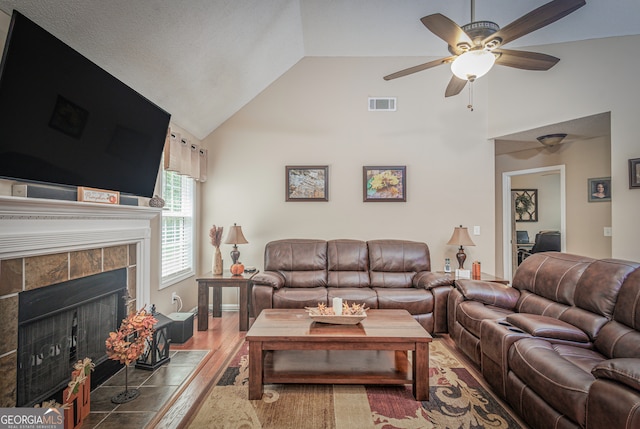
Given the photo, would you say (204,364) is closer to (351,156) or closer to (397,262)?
(397,262)

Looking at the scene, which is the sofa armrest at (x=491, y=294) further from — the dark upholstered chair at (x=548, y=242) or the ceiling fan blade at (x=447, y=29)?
the dark upholstered chair at (x=548, y=242)

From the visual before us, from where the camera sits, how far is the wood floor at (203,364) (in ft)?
6.75

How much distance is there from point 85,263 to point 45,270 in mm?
345

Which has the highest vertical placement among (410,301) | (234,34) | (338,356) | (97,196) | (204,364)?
(234,34)

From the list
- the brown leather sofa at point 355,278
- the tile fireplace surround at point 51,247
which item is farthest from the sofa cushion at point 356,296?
the tile fireplace surround at point 51,247

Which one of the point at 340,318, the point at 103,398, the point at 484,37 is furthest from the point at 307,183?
the point at 103,398

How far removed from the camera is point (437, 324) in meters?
3.50

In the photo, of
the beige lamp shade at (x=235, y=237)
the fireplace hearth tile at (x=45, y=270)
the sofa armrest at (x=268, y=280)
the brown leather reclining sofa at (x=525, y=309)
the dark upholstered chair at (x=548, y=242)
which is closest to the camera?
the brown leather reclining sofa at (x=525, y=309)

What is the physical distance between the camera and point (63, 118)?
1.85 metres

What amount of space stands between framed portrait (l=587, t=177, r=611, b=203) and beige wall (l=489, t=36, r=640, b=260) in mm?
66

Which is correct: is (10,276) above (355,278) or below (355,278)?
above

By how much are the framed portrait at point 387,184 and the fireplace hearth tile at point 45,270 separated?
3.42m

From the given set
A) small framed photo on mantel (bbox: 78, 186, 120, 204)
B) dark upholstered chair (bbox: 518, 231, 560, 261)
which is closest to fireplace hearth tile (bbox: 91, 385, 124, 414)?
small framed photo on mantel (bbox: 78, 186, 120, 204)

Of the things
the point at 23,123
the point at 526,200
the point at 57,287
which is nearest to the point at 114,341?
the point at 57,287
